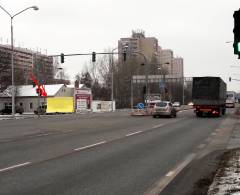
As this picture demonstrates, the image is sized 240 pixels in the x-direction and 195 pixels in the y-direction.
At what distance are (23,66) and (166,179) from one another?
135891mm

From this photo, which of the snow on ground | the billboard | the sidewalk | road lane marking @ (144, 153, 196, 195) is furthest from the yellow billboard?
the snow on ground

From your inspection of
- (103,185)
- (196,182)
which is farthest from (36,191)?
(196,182)

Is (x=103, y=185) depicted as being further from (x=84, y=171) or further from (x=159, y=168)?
(x=159, y=168)

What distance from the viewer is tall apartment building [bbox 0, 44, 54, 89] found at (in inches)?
3324

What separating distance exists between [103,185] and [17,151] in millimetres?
7090

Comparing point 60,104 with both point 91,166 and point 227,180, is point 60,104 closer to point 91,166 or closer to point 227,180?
point 91,166

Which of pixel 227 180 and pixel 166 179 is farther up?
pixel 227 180

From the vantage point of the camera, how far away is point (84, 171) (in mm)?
11219

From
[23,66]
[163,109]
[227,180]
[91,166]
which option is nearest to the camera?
[227,180]

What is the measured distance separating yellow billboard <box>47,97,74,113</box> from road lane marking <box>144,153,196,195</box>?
207 ft

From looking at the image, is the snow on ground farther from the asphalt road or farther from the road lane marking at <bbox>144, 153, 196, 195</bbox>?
the asphalt road

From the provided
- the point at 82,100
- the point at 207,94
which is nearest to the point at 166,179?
the point at 207,94

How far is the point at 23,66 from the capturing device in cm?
14250

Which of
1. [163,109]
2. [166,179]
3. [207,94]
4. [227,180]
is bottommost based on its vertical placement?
[166,179]
